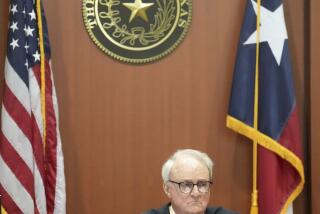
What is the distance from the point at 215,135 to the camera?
3.55 metres

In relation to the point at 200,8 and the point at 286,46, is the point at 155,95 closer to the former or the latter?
the point at 200,8

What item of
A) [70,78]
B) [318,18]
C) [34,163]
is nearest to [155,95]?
[70,78]

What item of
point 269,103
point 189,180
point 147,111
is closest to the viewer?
point 189,180

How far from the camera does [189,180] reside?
7.88 feet

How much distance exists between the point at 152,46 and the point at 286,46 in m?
0.82

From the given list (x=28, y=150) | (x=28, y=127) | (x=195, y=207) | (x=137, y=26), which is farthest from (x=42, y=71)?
(x=195, y=207)

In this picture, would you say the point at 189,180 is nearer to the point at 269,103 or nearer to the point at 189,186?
the point at 189,186

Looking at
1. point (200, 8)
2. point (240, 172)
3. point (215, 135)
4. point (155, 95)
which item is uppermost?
point (200, 8)

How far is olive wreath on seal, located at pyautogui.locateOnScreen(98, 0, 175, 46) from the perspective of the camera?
11.4 ft

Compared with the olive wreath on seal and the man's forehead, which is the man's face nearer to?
the man's forehead

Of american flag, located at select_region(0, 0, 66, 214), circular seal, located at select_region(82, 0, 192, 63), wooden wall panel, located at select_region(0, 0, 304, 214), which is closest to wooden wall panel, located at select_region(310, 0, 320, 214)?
wooden wall panel, located at select_region(0, 0, 304, 214)

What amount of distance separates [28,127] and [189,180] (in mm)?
1234

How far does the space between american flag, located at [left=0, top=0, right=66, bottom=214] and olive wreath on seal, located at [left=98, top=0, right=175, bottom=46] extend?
41cm

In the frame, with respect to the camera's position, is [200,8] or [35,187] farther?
[200,8]
